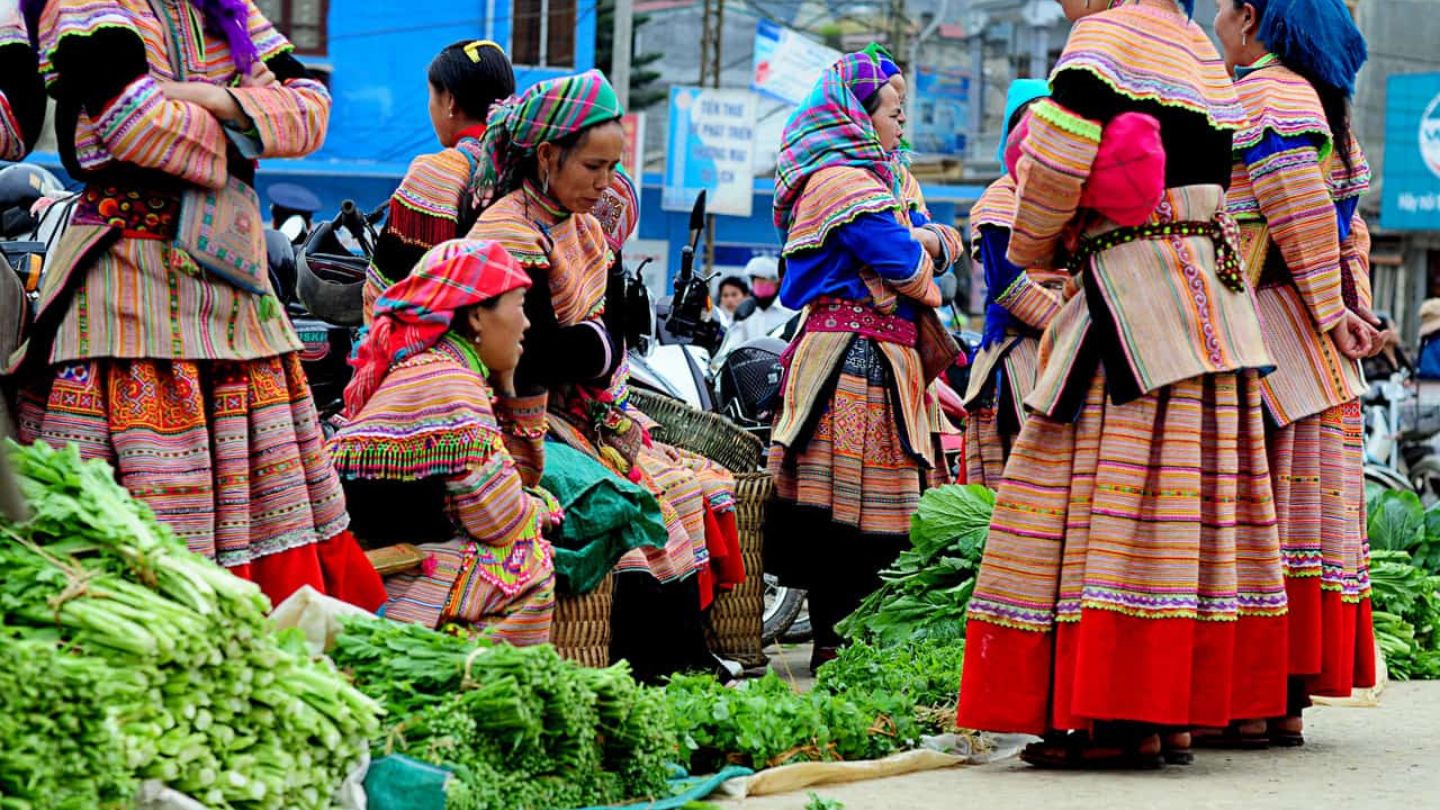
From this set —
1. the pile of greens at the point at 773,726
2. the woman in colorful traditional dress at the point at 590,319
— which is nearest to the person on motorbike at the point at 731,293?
the woman in colorful traditional dress at the point at 590,319

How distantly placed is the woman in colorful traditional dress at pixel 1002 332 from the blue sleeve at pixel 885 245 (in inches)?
17.2

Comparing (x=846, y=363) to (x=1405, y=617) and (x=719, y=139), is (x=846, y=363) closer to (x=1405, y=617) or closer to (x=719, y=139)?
(x=1405, y=617)

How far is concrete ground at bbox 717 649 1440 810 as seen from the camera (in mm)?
4883

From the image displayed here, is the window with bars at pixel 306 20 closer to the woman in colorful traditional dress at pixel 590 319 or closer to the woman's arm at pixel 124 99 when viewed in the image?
the woman in colorful traditional dress at pixel 590 319

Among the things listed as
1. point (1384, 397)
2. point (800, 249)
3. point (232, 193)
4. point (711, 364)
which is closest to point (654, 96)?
point (1384, 397)

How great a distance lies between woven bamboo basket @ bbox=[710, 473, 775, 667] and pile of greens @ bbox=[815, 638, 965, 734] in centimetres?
94

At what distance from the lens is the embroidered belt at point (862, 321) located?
7.63 metres

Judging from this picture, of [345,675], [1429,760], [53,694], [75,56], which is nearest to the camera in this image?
[53,694]

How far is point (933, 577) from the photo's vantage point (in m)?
7.19

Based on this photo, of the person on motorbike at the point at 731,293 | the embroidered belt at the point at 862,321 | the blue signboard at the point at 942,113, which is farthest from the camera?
the blue signboard at the point at 942,113

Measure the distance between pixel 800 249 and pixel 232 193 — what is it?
3.10 metres

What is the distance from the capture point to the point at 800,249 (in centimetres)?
764

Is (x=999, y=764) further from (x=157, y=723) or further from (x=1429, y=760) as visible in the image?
(x=157, y=723)

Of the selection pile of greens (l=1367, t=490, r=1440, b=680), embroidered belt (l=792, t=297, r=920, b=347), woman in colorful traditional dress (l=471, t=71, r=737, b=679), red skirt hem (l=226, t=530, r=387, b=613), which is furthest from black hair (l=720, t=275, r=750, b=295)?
red skirt hem (l=226, t=530, r=387, b=613)
